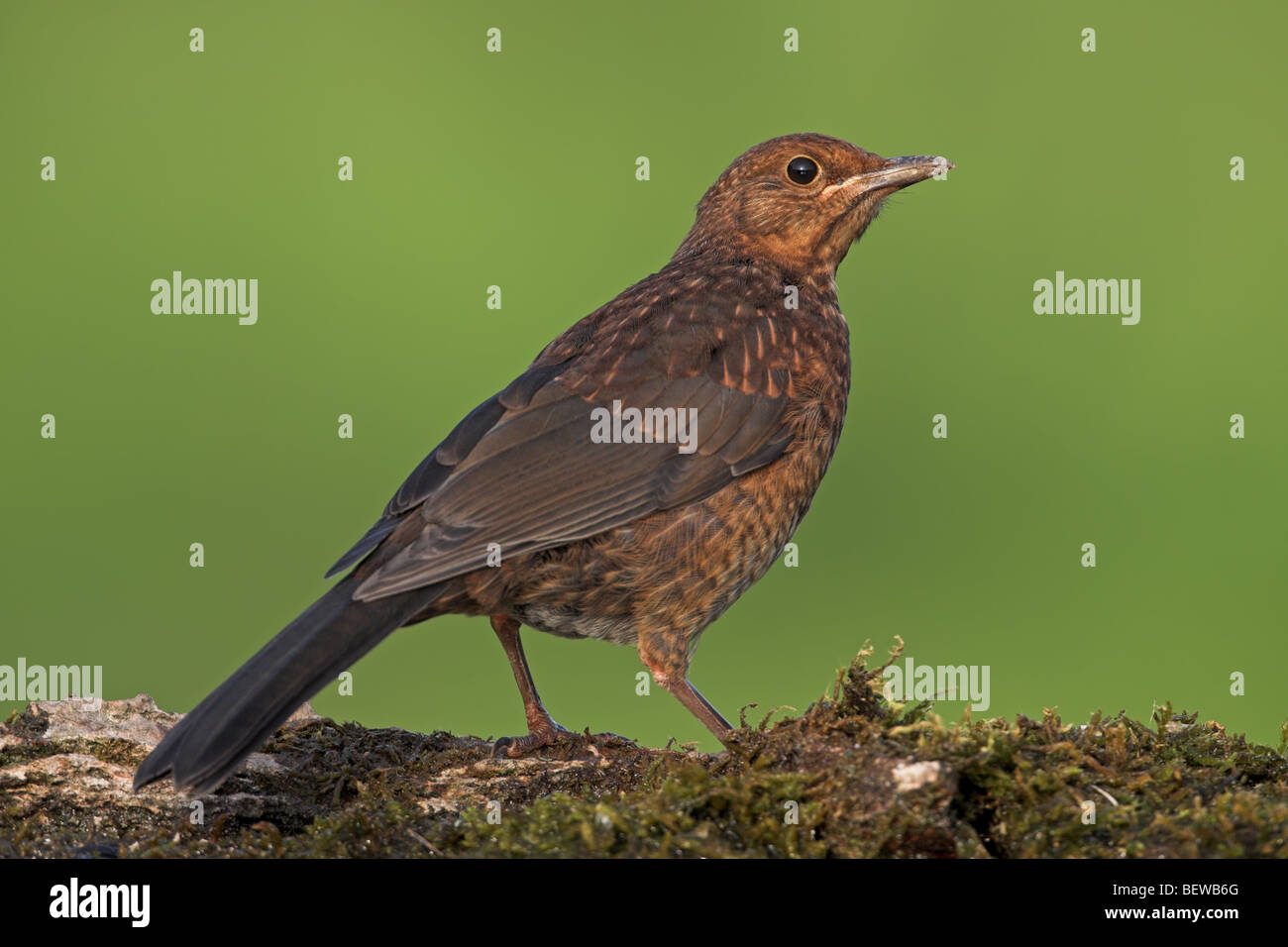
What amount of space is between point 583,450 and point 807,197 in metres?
1.84

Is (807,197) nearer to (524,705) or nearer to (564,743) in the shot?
(524,705)

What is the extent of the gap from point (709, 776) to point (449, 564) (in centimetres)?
140

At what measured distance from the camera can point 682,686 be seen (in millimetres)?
4535

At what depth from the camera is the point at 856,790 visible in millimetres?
2748

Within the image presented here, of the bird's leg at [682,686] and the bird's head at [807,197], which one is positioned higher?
the bird's head at [807,197]

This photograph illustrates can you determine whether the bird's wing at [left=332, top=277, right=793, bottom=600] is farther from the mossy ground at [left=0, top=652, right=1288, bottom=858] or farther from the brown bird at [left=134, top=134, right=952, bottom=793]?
the mossy ground at [left=0, top=652, right=1288, bottom=858]

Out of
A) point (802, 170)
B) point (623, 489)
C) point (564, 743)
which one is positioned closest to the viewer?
point (564, 743)

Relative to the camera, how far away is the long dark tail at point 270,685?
333cm

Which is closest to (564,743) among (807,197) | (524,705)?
(524,705)

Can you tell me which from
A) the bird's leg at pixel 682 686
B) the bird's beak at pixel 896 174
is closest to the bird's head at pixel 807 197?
the bird's beak at pixel 896 174

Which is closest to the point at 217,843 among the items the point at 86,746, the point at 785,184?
the point at 86,746

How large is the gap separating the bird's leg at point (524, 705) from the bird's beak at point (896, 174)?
2443mm

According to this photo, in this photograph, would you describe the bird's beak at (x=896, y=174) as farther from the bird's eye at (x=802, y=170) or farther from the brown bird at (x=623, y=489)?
the brown bird at (x=623, y=489)

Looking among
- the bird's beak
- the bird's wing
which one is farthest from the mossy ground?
the bird's beak
